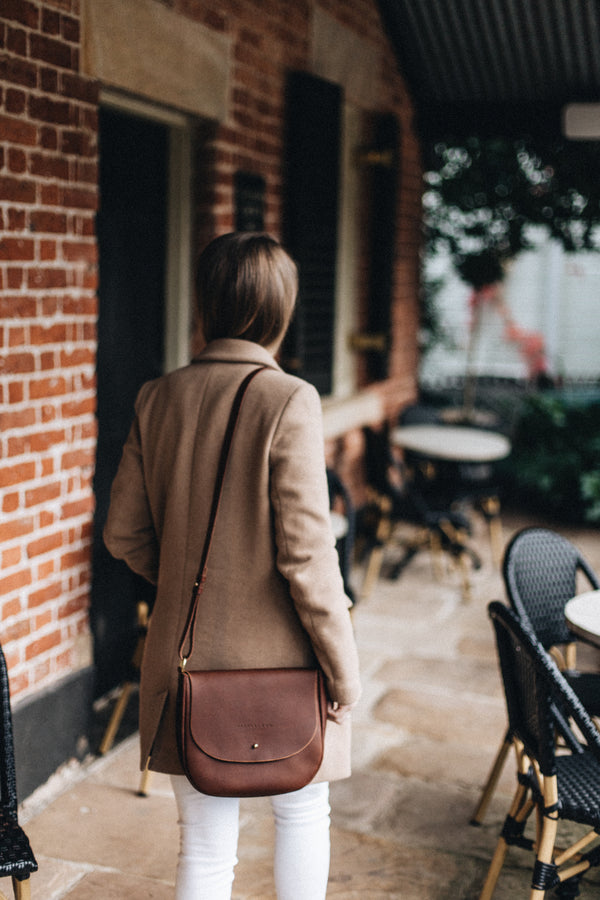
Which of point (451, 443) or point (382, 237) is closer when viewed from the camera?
point (451, 443)

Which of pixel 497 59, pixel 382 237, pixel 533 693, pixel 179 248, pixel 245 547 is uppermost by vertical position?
pixel 497 59

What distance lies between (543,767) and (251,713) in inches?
34.9

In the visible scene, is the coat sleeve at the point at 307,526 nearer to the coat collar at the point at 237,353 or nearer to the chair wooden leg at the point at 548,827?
the coat collar at the point at 237,353

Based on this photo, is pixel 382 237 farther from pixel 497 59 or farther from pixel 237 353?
pixel 237 353

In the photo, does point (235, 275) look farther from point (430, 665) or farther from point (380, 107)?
point (380, 107)

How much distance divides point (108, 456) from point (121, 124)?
4.39ft

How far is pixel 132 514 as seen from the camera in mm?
2168

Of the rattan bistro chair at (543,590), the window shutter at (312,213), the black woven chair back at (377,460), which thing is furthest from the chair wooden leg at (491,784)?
the black woven chair back at (377,460)

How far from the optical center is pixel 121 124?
3883mm

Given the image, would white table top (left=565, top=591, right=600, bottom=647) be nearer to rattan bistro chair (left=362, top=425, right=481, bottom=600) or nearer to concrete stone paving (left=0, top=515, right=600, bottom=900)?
concrete stone paving (left=0, top=515, right=600, bottom=900)

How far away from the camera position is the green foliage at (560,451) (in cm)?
729

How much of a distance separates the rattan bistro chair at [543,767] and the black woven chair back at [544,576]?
1.82 feet

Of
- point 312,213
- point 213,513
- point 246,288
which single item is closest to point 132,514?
point 213,513

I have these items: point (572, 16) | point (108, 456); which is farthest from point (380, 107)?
point (108, 456)
